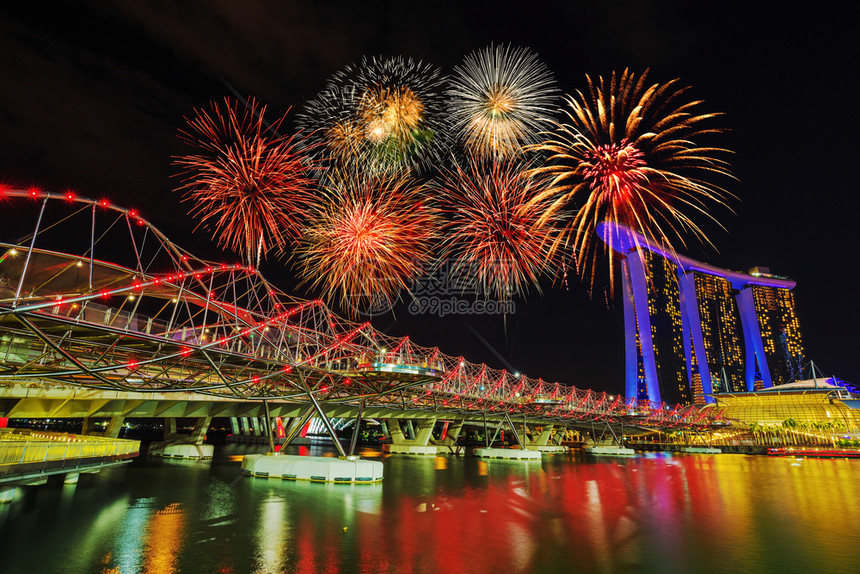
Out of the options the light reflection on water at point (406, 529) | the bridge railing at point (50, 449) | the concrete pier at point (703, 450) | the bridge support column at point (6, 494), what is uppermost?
the bridge railing at point (50, 449)

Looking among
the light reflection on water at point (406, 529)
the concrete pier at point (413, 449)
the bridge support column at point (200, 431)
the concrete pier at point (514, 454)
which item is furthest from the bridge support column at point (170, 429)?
the concrete pier at point (514, 454)

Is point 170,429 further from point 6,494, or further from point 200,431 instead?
point 6,494

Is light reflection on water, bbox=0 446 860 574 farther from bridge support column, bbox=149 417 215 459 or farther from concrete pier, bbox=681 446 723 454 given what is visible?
concrete pier, bbox=681 446 723 454

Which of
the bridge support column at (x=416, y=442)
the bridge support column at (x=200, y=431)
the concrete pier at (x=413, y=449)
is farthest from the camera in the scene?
the bridge support column at (x=416, y=442)

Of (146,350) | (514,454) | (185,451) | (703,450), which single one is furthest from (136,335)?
(703,450)

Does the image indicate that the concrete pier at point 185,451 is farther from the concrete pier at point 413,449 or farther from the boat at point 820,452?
the boat at point 820,452
